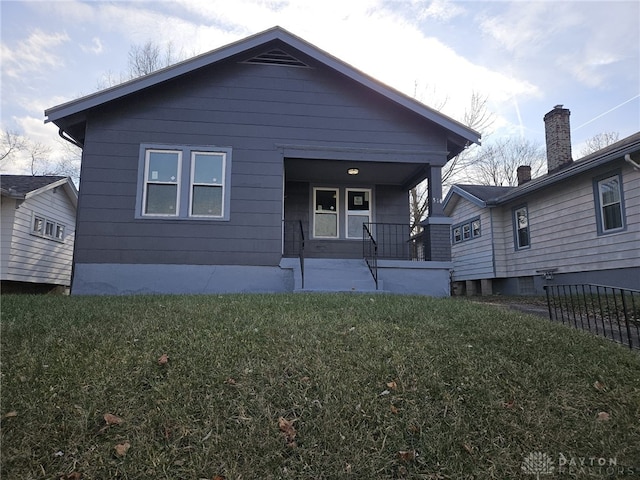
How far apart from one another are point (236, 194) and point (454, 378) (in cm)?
655

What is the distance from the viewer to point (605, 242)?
34.3 feet

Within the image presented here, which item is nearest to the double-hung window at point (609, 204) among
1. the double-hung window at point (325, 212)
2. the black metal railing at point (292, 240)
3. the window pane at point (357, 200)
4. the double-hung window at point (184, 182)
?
the window pane at point (357, 200)

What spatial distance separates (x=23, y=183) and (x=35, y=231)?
5.76 feet

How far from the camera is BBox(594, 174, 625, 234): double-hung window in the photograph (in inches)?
398

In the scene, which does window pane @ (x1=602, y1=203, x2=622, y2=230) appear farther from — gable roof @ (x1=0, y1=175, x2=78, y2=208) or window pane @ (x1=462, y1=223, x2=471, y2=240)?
gable roof @ (x1=0, y1=175, x2=78, y2=208)

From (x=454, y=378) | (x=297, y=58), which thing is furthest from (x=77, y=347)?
(x=297, y=58)

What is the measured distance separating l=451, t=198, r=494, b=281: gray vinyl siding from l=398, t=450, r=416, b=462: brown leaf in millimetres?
13770

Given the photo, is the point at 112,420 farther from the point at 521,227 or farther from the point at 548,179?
the point at 521,227

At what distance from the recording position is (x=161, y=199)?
8.87 m

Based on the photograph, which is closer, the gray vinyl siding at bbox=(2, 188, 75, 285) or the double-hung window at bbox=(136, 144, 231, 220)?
the double-hung window at bbox=(136, 144, 231, 220)

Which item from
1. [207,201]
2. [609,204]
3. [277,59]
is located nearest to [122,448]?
[207,201]

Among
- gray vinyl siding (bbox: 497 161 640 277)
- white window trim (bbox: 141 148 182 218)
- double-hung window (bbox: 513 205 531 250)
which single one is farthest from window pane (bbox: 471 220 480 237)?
white window trim (bbox: 141 148 182 218)

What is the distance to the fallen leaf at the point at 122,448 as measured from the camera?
8.75 ft

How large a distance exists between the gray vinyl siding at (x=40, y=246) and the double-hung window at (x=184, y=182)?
7.73 meters
